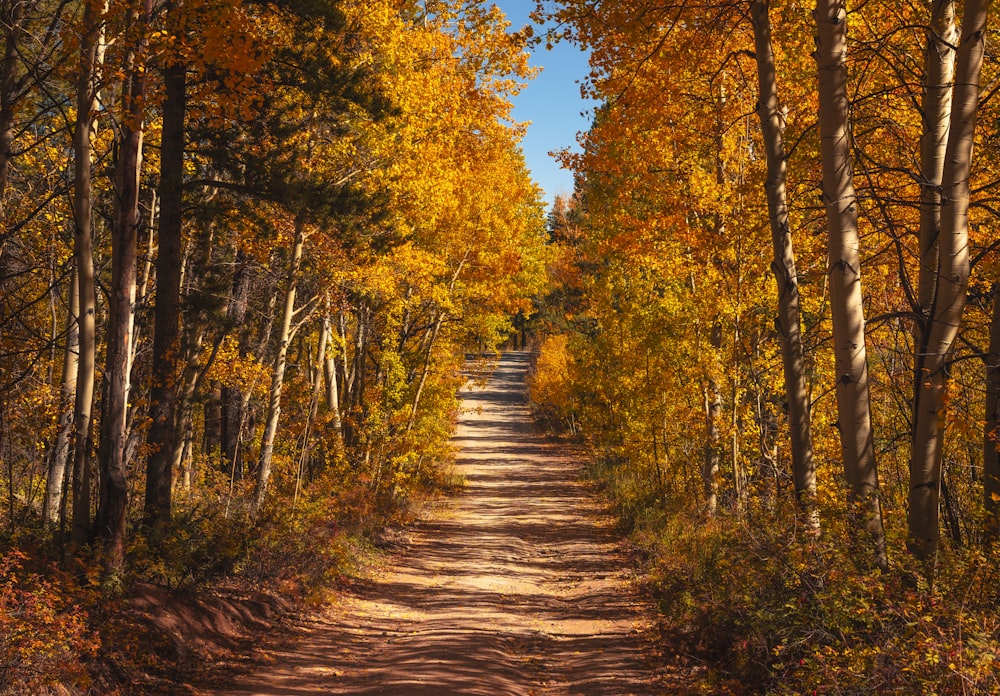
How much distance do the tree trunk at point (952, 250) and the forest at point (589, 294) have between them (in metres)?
0.02

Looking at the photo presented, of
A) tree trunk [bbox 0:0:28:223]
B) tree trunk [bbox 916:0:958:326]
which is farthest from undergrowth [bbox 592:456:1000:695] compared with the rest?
tree trunk [bbox 0:0:28:223]

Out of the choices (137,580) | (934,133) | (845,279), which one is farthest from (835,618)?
(137,580)

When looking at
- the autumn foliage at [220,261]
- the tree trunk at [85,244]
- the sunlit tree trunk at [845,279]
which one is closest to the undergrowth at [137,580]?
the autumn foliage at [220,261]

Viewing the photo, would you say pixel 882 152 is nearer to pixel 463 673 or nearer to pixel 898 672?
pixel 898 672

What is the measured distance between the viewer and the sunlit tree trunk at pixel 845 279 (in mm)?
5746

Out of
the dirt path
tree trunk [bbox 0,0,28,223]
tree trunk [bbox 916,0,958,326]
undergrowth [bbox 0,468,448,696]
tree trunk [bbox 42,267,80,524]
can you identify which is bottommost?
the dirt path

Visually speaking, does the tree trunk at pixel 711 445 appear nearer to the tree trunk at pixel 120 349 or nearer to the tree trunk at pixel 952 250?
the tree trunk at pixel 952 250

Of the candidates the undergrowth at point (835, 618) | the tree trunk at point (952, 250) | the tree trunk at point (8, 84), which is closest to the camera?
the undergrowth at point (835, 618)

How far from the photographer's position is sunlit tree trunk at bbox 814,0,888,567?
575 cm

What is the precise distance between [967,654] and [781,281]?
11.1 ft

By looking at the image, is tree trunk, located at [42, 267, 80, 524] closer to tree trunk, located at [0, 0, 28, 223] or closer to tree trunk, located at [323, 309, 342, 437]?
tree trunk, located at [0, 0, 28, 223]

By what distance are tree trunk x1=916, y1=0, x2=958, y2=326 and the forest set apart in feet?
0.11

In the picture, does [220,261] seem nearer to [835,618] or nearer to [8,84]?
[8,84]

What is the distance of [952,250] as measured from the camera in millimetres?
5477
